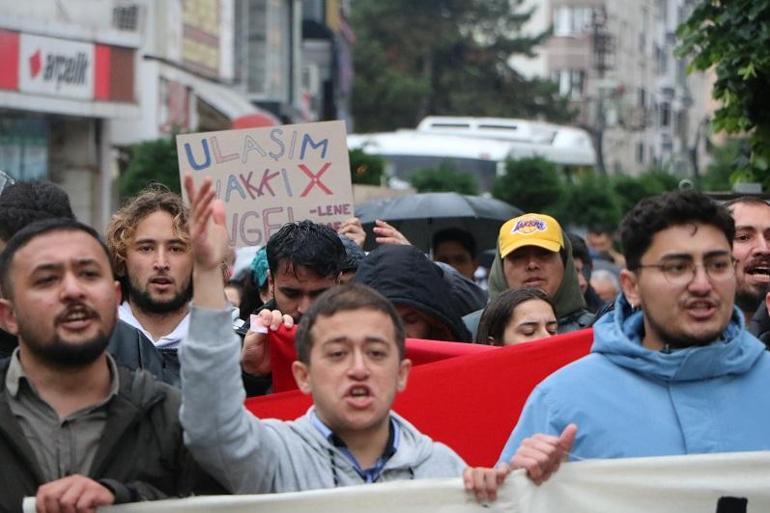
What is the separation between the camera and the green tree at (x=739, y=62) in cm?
1138

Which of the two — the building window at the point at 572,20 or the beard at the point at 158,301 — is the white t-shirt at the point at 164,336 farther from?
the building window at the point at 572,20

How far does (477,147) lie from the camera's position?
2831cm

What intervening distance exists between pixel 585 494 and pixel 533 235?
10.6 ft

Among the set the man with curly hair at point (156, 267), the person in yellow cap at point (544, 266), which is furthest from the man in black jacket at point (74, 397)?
the person in yellow cap at point (544, 266)

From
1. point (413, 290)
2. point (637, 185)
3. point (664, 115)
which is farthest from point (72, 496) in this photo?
point (664, 115)

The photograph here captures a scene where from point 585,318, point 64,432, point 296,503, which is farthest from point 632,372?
point 585,318

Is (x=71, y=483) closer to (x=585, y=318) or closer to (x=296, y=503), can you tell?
(x=296, y=503)

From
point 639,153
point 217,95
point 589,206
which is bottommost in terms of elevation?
point 589,206

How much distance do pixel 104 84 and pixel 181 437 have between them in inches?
893

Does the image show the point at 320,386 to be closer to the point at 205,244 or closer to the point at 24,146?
the point at 205,244

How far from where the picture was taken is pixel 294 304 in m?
6.62

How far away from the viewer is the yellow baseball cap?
7.87 m

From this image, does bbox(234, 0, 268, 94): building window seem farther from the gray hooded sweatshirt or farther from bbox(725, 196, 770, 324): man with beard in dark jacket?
the gray hooded sweatshirt

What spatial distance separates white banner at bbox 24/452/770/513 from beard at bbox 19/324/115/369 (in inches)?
13.8
